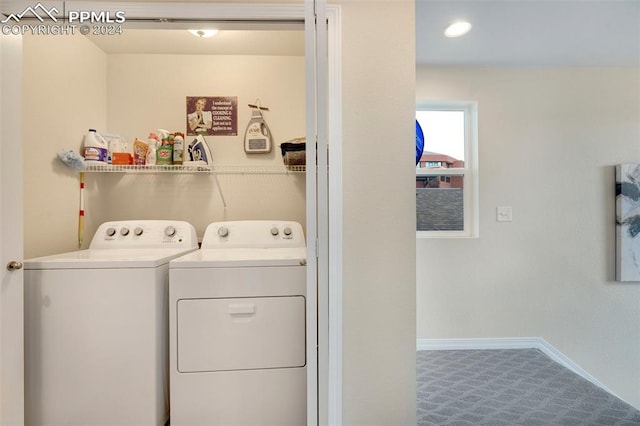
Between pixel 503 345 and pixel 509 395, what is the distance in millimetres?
750

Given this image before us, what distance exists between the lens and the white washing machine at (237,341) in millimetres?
1334

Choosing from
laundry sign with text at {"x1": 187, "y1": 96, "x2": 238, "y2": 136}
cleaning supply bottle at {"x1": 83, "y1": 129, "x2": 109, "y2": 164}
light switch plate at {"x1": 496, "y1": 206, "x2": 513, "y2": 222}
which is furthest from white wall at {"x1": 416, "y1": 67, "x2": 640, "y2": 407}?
cleaning supply bottle at {"x1": 83, "y1": 129, "x2": 109, "y2": 164}

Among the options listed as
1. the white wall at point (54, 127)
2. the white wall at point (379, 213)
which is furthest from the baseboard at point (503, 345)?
the white wall at point (54, 127)

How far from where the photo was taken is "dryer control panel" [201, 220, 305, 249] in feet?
5.96

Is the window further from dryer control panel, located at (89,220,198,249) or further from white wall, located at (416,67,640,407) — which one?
dryer control panel, located at (89,220,198,249)

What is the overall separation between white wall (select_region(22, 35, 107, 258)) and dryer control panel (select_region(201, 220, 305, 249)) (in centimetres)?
88

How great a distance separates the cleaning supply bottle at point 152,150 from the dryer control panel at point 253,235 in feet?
2.14

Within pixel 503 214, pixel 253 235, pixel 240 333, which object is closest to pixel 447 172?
pixel 503 214

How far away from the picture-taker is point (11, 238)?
3.99ft

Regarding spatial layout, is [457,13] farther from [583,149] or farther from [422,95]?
[583,149]

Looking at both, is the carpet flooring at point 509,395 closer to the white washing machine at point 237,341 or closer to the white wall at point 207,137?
the white washing machine at point 237,341

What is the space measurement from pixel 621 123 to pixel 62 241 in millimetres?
4711

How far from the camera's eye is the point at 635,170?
8.16 ft

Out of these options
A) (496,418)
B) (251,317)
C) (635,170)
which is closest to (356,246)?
(251,317)
